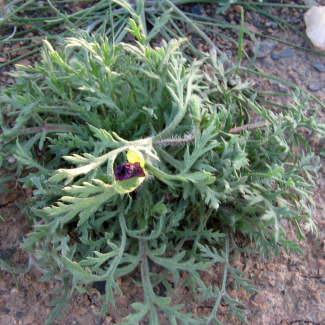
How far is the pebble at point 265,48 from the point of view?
2.94m

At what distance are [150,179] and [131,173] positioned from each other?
0.51 m

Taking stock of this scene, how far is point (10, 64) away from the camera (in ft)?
9.14

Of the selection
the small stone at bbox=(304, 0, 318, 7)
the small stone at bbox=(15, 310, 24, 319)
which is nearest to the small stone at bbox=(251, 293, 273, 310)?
the small stone at bbox=(15, 310, 24, 319)

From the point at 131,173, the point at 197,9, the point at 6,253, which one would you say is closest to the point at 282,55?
the point at 197,9

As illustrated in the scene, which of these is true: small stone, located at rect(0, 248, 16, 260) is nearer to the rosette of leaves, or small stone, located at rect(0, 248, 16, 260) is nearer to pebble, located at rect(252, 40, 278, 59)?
the rosette of leaves

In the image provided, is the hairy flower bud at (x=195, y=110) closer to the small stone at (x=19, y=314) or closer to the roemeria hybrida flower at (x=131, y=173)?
the roemeria hybrida flower at (x=131, y=173)

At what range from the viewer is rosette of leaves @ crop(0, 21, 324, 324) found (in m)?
1.80

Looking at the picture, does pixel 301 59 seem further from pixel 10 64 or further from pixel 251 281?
pixel 10 64

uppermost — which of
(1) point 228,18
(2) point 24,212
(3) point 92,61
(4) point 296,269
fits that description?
(3) point 92,61

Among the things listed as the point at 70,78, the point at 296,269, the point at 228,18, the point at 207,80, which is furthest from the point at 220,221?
the point at 228,18

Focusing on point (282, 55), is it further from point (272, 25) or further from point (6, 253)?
point (6, 253)

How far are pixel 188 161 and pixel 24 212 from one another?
108 cm

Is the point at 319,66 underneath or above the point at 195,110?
underneath

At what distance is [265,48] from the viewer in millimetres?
2963
